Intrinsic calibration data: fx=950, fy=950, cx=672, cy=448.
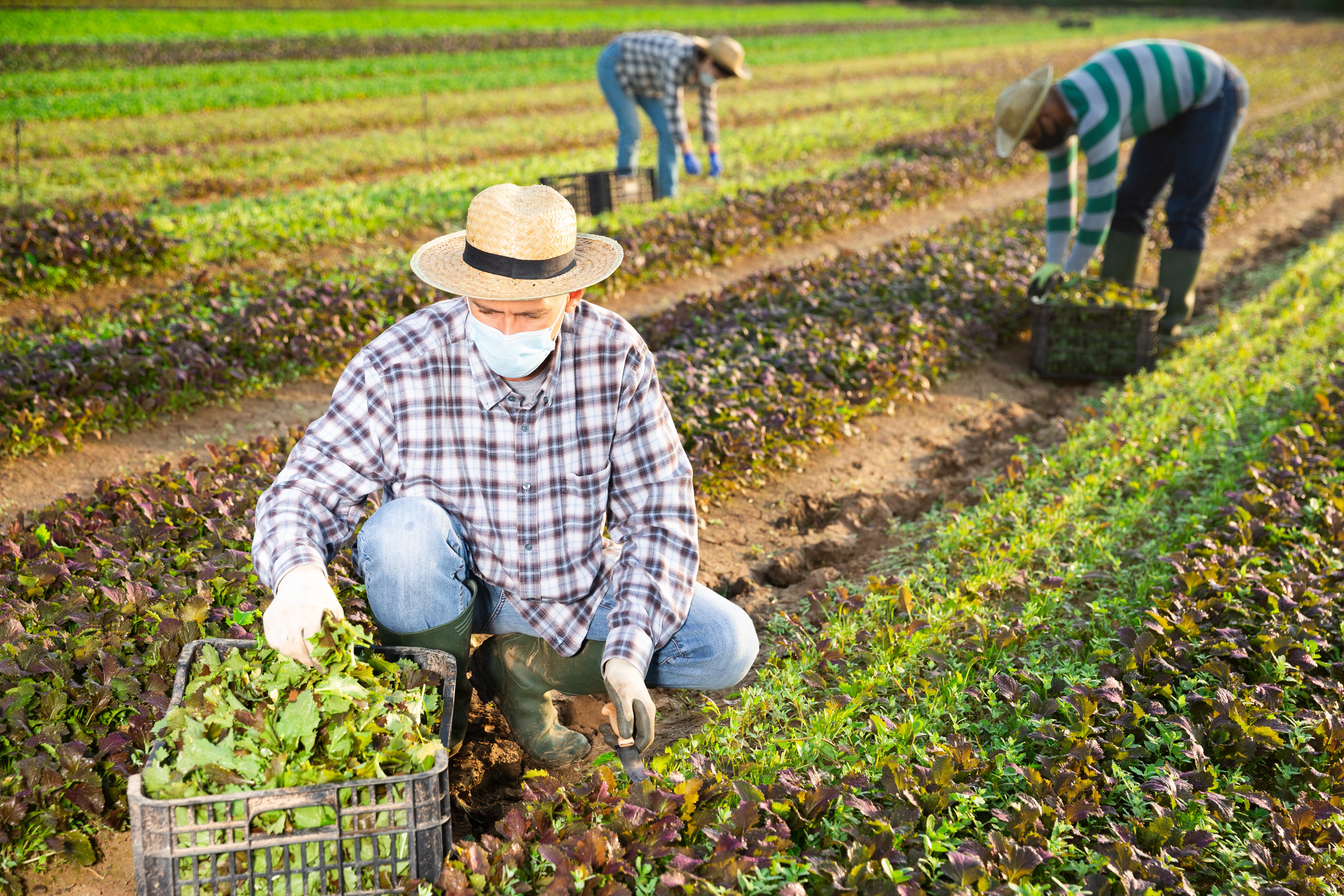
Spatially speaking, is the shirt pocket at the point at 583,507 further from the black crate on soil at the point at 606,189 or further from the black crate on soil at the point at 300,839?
the black crate on soil at the point at 606,189

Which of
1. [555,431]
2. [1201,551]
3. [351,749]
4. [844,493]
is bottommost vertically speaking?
[844,493]

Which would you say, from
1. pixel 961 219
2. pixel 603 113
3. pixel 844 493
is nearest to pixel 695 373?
pixel 844 493

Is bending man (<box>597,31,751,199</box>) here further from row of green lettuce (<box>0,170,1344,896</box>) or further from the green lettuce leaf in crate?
the green lettuce leaf in crate

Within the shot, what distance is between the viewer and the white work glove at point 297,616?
1.94m

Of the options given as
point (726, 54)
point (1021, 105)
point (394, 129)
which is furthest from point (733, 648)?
point (394, 129)

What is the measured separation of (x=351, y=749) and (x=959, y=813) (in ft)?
4.45

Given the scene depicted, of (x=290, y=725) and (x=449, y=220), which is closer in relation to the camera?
(x=290, y=725)

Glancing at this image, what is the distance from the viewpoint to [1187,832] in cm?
211

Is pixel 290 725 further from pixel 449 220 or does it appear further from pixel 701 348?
pixel 449 220

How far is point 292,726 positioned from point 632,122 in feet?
27.8

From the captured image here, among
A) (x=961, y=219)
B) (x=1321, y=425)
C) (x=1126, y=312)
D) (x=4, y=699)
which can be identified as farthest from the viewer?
(x=961, y=219)

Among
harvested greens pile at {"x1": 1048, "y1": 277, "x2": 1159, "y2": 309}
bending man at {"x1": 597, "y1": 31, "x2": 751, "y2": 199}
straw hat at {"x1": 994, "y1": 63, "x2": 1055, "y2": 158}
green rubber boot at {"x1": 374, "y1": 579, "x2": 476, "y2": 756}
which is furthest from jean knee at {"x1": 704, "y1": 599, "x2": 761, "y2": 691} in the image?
bending man at {"x1": 597, "y1": 31, "x2": 751, "y2": 199}

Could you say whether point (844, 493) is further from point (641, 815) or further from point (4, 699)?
point (4, 699)

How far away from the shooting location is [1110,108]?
5.37 metres
